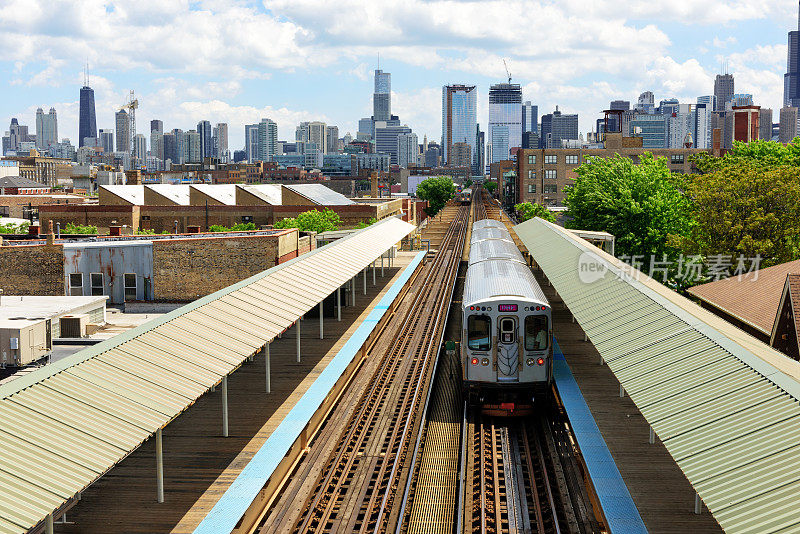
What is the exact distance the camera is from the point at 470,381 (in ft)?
65.3

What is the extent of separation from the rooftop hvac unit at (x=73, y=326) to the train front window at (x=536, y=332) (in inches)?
868

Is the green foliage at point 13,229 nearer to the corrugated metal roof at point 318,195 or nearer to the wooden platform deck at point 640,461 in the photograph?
the corrugated metal roof at point 318,195

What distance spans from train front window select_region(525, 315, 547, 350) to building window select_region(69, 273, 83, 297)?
29.9m

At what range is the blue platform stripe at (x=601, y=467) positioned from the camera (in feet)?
43.2

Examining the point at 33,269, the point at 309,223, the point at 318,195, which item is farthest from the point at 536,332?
the point at 318,195

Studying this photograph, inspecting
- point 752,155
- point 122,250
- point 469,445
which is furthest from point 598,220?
point 469,445

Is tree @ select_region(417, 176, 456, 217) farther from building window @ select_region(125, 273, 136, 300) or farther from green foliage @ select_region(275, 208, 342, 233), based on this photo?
building window @ select_region(125, 273, 136, 300)

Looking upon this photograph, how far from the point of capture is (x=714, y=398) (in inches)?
472

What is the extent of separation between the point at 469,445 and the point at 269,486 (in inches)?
223

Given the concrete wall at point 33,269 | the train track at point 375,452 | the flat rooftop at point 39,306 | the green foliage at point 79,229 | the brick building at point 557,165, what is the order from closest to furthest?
the train track at point 375,452 < the flat rooftop at point 39,306 < the concrete wall at point 33,269 < the green foliage at point 79,229 < the brick building at point 557,165

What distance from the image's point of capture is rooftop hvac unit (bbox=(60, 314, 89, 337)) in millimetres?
33094

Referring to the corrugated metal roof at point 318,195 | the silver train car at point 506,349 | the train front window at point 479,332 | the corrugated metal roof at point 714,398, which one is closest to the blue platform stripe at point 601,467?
the silver train car at point 506,349

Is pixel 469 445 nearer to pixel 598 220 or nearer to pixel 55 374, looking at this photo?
pixel 55 374

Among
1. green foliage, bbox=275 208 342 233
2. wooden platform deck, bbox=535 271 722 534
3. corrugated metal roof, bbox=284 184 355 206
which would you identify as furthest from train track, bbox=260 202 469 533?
corrugated metal roof, bbox=284 184 355 206
